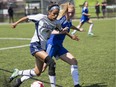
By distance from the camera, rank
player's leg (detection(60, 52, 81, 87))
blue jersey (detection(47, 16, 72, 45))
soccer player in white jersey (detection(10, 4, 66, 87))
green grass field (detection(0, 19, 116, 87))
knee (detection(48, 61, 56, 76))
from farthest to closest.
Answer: green grass field (detection(0, 19, 116, 87)), blue jersey (detection(47, 16, 72, 45)), player's leg (detection(60, 52, 81, 87)), soccer player in white jersey (detection(10, 4, 66, 87)), knee (detection(48, 61, 56, 76))

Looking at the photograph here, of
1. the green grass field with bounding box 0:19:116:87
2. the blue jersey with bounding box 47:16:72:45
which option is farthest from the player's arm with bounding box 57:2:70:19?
the green grass field with bounding box 0:19:116:87

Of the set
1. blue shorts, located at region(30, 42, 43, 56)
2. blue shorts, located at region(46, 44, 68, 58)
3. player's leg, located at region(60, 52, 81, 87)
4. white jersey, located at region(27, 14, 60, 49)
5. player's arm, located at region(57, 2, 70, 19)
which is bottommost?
player's leg, located at region(60, 52, 81, 87)

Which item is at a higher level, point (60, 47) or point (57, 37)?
point (57, 37)

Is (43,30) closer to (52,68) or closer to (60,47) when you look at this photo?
(52,68)

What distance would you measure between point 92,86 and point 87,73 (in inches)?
64.1

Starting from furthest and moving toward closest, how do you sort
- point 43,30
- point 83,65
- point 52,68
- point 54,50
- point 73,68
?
point 83,65 < point 54,50 < point 73,68 < point 43,30 < point 52,68

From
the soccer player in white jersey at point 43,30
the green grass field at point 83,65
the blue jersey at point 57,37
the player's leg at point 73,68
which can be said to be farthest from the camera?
the green grass field at point 83,65

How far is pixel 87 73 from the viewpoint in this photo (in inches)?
413

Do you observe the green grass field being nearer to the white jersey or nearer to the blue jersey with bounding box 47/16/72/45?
the blue jersey with bounding box 47/16/72/45

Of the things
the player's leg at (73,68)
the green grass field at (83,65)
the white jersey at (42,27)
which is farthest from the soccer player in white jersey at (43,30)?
the green grass field at (83,65)

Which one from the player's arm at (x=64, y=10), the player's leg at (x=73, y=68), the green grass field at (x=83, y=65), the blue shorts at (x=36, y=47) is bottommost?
the green grass field at (x=83, y=65)

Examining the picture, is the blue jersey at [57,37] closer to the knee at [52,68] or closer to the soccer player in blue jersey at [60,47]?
the soccer player in blue jersey at [60,47]

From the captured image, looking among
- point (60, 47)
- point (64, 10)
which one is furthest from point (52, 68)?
point (64, 10)

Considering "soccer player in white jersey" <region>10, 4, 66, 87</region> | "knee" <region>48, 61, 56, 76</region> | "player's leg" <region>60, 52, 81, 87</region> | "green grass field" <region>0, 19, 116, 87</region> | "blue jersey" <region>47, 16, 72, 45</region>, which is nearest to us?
"knee" <region>48, 61, 56, 76</region>
